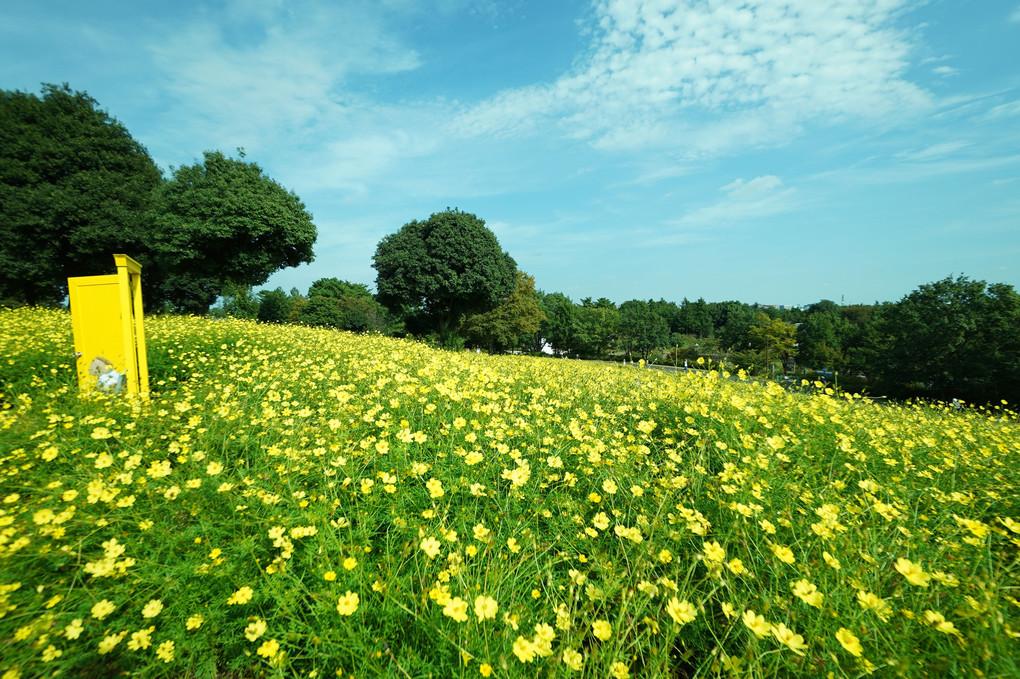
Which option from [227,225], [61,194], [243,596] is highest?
[61,194]

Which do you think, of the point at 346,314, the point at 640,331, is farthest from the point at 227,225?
the point at 640,331

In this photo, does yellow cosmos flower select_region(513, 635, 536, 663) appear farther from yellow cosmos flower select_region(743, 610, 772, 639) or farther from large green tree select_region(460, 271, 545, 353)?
large green tree select_region(460, 271, 545, 353)

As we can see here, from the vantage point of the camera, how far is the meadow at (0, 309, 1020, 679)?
1.68 meters

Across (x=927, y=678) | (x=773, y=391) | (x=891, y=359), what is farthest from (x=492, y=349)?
(x=927, y=678)

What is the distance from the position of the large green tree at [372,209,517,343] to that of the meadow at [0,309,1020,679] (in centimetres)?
2178

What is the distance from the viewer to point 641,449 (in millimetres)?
3121

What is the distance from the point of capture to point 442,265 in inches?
985

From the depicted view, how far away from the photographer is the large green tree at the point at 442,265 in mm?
25312

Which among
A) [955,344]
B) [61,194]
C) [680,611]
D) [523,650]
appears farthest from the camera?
[955,344]

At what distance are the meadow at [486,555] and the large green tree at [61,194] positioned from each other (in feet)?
73.6

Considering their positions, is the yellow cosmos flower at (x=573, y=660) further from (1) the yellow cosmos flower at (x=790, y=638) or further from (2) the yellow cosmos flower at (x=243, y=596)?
(2) the yellow cosmos flower at (x=243, y=596)

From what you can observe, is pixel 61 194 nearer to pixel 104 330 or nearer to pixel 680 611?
pixel 104 330

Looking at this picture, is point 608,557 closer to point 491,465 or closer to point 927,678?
point 491,465

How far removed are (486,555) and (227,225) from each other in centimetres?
2371
